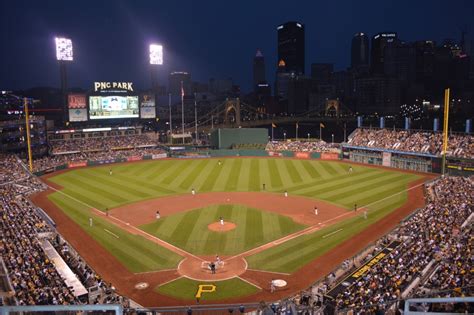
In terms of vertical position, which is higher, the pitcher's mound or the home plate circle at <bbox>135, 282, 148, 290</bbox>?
the pitcher's mound

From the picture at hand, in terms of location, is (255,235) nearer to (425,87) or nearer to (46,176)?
(46,176)

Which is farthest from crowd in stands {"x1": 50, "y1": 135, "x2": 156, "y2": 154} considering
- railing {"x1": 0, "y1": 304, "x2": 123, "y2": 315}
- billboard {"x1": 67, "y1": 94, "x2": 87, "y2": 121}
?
railing {"x1": 0, "y1": 304, "x2": 123, "y2": 315}

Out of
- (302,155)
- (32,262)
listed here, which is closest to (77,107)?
(302,155)

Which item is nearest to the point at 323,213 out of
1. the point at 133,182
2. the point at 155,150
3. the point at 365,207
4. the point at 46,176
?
the point at 365,207

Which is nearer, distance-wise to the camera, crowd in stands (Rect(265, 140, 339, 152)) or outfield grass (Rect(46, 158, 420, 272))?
outfield grass (Rect(46, 158, 420, 272))

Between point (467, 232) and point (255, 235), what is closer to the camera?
point (467, 232)

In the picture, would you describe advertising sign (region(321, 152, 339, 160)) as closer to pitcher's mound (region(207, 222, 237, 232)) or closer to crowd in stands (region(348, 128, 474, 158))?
crowd in stands (region(348, 128, 474, 158))
